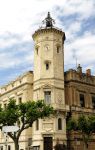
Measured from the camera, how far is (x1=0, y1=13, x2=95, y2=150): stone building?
167 feet

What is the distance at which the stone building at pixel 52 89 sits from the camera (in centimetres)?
5084

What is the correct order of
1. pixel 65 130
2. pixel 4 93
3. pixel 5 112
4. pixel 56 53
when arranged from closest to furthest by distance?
pixel 5 112 → pixel 65 130 → pixel 56 53 → pixel 4 93

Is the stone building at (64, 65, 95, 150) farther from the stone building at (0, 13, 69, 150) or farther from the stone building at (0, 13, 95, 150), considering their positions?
the stone building at (0, 13, 69, 150)

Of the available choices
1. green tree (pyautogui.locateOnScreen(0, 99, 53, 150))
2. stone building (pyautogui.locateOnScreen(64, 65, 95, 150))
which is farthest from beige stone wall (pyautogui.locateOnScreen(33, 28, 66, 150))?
green tree (pyautogui.locateOnScreen(0, 99, 53, 150))

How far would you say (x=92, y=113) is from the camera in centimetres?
5603

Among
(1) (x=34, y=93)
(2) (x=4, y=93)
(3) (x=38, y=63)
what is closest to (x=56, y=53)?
(3) (x=38, y=63)

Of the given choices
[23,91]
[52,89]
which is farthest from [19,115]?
[23,91]

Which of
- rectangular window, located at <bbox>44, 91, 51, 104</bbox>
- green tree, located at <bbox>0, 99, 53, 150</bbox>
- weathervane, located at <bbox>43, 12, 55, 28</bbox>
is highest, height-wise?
weathervane, located at <bbox>43, 12, 55, 28</bbox>

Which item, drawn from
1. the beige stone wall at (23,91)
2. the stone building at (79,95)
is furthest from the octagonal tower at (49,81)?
the beige stone wall at (23,91)

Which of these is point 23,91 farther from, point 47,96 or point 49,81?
point 49,81

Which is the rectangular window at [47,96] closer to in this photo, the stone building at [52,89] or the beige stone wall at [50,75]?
the stone building at [52,89]

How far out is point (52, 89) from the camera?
2053 inches

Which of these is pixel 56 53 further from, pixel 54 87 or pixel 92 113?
pixel 92 113

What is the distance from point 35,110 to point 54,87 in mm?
13721
